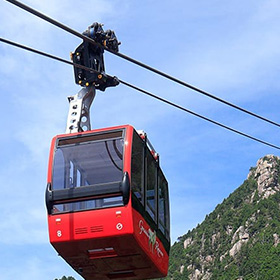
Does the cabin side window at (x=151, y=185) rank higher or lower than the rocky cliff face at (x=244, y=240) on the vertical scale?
lower

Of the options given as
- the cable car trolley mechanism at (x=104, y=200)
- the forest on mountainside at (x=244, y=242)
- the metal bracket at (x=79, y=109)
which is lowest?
the cable car trolley mechanism at (x=104, y=200)

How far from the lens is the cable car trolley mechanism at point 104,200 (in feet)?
41.2

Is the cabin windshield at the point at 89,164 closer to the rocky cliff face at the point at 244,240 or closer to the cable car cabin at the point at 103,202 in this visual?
the cable car cabin at the point at 103,202

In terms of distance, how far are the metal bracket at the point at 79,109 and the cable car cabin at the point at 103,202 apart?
0.69 m

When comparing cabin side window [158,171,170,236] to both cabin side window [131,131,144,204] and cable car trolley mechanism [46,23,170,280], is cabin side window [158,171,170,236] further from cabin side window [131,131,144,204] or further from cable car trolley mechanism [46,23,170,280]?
cabin side window [131,131,144,204]

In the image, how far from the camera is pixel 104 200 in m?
12.7

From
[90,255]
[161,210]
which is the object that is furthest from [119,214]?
[161,210]

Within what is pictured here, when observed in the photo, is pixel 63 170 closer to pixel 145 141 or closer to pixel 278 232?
pixel 145 141

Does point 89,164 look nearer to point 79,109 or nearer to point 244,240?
point 79,109

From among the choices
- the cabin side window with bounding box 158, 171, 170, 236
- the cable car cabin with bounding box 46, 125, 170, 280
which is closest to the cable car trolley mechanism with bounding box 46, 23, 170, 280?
the cable car cabin with bounding box 46, 125, 170, 280

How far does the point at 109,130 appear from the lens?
13.4 meters

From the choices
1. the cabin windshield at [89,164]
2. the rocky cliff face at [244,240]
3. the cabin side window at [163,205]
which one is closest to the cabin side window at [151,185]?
the cabin side window at [163,205]

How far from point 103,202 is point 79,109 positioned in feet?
8.77

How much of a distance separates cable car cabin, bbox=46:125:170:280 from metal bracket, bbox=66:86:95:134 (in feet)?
2.26
